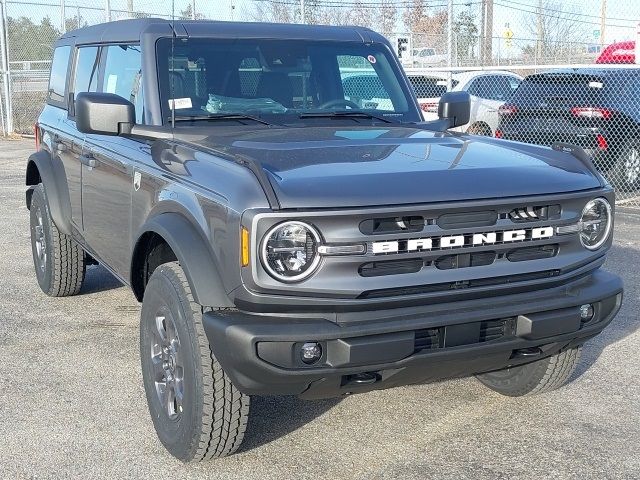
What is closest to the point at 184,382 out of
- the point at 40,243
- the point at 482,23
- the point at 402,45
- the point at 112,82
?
the point at 112,82

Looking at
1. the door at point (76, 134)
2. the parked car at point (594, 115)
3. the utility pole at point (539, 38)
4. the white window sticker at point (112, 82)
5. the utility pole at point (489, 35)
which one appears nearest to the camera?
the white window sticker at point (112, 82)

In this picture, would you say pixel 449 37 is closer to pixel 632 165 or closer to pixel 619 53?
pixel 619 53

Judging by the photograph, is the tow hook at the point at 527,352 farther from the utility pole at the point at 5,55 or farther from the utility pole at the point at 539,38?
the utility pole at the point at 5,55

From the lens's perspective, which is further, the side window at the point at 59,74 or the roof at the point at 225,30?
the side window at the point at 59,74

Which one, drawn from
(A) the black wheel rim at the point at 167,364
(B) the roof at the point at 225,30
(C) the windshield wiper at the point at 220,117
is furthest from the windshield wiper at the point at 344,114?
(A) the black wheel rim at the point at 167,364

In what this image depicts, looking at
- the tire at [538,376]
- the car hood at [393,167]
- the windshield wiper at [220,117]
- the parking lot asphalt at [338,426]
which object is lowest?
the parking lot asphalt at [338,426]

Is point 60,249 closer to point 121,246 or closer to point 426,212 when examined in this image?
point 121,246

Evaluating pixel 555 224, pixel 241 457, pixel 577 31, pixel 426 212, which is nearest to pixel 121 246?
pixel 241 457

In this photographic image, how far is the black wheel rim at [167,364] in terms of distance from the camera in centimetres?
365

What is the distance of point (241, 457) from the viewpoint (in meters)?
3.75

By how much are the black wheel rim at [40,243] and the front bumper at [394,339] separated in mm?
3419

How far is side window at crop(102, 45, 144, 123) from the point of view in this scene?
4.62m

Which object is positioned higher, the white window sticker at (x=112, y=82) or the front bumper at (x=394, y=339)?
the white window sticker at (x=112, y=82)

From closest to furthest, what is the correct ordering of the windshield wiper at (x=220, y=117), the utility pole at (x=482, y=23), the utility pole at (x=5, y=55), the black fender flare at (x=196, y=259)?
the black fender flare at (x=196, y=259) → the windshield wiper at (x=220, y=117) → the utility pole at (x=482, y=23) → the utility pole at (x=5, y=55)
